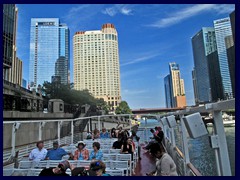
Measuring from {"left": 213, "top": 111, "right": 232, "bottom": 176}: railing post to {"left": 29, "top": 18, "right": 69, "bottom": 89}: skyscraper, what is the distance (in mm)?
45850

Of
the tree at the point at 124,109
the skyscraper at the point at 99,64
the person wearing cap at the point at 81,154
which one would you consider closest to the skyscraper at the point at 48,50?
the skyscraper at the point at 99,64

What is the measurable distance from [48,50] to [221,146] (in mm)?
57592

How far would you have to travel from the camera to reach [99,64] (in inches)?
3140

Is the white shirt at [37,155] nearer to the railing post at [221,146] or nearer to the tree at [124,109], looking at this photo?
the railing post at [221,146]

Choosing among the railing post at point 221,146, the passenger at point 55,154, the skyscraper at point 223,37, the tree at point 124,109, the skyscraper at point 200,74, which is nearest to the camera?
the railing post at point 221,146

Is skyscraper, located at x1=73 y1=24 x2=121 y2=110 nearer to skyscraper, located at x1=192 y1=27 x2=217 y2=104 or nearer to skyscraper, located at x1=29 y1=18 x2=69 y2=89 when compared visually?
skyscraper, located at x1=29 y1=18 x2=69 y2=89

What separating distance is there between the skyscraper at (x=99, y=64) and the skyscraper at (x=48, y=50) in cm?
1344

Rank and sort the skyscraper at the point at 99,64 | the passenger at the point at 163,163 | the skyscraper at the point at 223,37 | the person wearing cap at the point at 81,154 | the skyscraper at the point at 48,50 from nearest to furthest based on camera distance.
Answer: the passenger at the point at 163,163, the person wearing cap at the point at 81,154, the skyscraper at the point at 223,37, the skyscraper at the point at 48,50, the skyscraper at the point at 99,64

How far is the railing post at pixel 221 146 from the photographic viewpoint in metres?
1.69

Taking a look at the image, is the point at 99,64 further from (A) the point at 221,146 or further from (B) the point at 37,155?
(A) the point at 221,146

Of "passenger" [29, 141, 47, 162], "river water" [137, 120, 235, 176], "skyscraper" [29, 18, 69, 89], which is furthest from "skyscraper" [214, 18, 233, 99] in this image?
"skyscraper" [29, 18, 69, 89]

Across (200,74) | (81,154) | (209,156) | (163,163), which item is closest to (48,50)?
(200,74)
